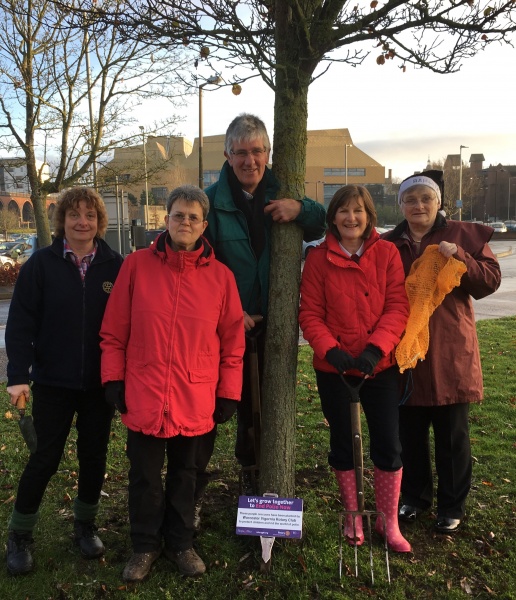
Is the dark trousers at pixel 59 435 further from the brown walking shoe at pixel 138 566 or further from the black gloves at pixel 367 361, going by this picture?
the black gloves at pixel 367 361

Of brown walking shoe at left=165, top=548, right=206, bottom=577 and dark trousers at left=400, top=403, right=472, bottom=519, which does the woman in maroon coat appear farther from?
brown walking shoe at left=165, top=548, right=206, bottom=577

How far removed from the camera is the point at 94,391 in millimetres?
3164

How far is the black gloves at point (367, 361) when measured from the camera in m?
2.88

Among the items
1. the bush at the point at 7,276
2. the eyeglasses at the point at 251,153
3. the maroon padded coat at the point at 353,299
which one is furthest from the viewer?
the bush at the point at 7,276

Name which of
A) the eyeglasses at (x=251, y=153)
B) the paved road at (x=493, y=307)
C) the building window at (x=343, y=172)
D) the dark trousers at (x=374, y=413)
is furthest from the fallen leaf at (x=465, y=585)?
the building window at (x=343, y=172)

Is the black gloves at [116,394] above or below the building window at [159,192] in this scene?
below

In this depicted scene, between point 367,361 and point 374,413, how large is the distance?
41cm

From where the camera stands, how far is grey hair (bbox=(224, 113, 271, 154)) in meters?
3.17

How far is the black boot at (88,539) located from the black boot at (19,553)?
256 millimetres

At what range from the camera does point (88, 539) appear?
3248 mm

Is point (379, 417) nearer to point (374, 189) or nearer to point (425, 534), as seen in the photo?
point (425, 534)

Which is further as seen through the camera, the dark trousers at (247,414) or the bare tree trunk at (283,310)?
the dark trousers at (247,414)

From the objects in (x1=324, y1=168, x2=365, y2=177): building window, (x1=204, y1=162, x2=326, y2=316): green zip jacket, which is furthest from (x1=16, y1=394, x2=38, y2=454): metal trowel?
(x1=324, y1=168, x2=365, y2=177): building window

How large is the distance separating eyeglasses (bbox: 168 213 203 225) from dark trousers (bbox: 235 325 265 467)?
0.82m
